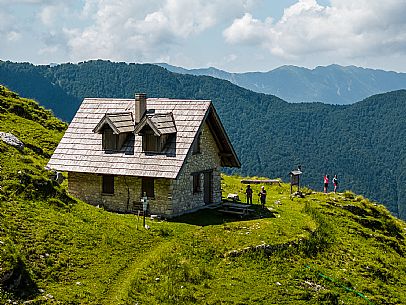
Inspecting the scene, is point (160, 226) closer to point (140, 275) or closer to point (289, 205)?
point (140, 275)

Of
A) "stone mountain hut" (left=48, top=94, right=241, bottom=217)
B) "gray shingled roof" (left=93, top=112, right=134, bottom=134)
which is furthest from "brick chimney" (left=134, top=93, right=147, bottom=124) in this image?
"gray shingled roof" (left=93, top=112, right=134, bottom=134)

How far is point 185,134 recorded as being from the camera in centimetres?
3816

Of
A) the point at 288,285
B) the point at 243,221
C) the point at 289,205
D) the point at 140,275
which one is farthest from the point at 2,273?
the point at 289,205

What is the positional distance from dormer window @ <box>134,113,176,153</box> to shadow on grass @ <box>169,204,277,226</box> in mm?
4691

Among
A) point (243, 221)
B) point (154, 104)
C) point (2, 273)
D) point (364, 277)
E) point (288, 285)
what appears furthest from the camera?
point (154, 104)

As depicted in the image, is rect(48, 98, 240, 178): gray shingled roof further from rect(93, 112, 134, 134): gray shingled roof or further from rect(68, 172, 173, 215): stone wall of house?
rect(68, 172, 173, 215): stone wall of house

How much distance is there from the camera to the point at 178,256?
29922 mm

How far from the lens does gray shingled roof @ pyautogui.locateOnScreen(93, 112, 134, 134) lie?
38.8m

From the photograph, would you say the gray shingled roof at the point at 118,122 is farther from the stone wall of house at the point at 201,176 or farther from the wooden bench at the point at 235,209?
the wooden bench at the point at 235,209

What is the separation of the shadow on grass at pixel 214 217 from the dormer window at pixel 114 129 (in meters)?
6.82

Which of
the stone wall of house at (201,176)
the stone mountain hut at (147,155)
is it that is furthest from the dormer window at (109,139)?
the stone wall of house at (201,176)

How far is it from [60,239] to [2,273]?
5530 mm

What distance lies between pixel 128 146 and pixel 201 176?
5.29 meters

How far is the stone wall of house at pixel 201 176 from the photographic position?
1475 inches
